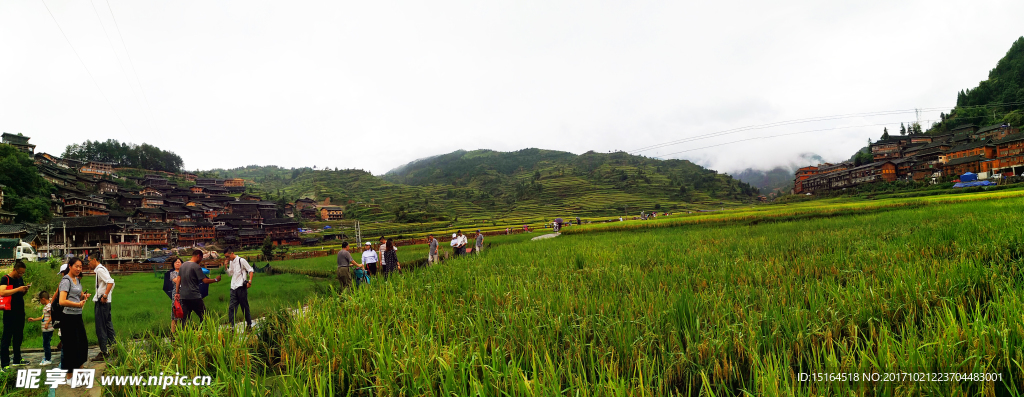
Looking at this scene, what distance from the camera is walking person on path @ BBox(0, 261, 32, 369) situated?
4.94 meters

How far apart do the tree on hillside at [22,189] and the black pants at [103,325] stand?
4044 cm

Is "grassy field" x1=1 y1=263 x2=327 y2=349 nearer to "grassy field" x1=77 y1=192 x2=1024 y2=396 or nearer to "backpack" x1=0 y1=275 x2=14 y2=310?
"backpack" x1=0 y1=275 x2=14 y2=310

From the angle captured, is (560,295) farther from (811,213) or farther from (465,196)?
(465,196)

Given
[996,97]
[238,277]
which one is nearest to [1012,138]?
[996,97]

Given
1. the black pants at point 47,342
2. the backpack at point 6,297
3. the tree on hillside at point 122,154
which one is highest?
the tree on hillside at point 122,154

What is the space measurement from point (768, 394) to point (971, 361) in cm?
135

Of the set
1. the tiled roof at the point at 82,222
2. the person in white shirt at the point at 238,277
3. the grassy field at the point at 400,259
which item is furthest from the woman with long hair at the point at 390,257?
the tiled roof at the point at 82,222

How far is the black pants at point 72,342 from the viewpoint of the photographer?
4672 mm

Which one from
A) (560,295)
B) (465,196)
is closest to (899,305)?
(560,295)

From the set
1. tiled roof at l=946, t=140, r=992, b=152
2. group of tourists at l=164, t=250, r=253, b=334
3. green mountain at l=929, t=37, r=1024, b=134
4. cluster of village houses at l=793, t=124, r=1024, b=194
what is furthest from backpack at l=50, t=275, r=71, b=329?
green mountain at l=929, t=37, r=1024, b=134

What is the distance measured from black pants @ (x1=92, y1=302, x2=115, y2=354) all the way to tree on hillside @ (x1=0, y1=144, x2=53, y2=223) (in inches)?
1592

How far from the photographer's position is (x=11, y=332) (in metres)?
5.15

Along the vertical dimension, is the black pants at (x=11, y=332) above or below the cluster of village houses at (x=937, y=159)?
below

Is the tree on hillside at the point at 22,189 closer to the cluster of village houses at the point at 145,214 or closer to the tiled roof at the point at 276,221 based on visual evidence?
the cluster of village houses at the point at 145,214
